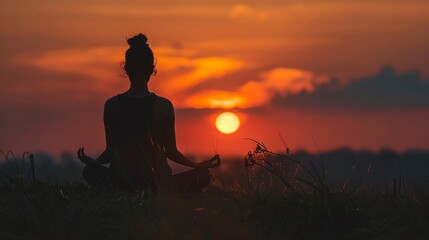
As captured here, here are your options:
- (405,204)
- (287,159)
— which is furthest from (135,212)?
(405,204)

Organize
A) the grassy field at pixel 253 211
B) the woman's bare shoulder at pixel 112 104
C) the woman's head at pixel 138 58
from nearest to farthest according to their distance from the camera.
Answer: the grassy field at pixel 253 211, the woman's head at pixel 138 58, the woman's bare shoulder at pixel 112 104

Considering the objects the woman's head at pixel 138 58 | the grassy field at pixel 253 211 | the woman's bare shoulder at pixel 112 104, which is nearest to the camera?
the grassy field at pixel 253 211

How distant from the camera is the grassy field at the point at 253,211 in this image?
825cm

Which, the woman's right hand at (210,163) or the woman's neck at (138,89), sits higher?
the woman's neck at (138,89)

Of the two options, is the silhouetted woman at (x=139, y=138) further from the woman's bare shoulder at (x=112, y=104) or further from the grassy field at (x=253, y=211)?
the grassy field at (x=253, y=211)

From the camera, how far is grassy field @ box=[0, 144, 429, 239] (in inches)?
325

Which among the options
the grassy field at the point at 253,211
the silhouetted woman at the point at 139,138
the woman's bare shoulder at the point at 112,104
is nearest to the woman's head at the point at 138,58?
the silhouetted woman at the point at 139,138

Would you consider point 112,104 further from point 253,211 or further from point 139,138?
point 253,211

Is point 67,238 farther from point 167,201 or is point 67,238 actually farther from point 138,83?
point 138,83

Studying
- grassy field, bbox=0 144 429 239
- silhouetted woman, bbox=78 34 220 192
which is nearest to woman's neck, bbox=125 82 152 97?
silhouetted woman, bbox=78 34 220 192

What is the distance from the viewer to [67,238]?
805cm

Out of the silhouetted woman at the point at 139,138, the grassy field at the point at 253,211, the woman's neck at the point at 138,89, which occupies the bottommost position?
the grassy field at the point at 253,211

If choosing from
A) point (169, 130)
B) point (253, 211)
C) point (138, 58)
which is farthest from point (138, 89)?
point (253, 211)

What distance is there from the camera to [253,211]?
877 cm
